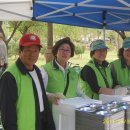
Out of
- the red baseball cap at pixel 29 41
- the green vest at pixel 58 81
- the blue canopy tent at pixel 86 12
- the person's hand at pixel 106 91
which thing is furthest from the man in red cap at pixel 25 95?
the blue canopy tent at pixel 86 12

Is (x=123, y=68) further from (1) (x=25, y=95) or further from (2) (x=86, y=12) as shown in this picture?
(1) (x=25, y=95)

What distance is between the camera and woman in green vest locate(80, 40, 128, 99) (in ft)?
11.2

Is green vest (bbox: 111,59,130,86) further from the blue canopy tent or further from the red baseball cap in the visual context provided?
the red baseball cap

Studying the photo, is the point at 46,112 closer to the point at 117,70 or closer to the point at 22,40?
the point at 22,40

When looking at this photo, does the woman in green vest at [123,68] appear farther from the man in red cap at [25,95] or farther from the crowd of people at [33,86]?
the man in red cap at [25,95]

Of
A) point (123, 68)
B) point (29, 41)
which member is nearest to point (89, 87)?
point (123, 68)

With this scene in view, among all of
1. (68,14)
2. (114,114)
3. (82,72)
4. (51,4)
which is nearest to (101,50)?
(82,72)

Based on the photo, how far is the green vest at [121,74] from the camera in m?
3.80

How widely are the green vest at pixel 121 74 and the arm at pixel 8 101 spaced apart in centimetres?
185

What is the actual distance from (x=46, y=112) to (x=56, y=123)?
13 cm

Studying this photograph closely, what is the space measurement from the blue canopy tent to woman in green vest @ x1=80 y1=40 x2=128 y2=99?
570 millimetres

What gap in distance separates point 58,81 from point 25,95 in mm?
669

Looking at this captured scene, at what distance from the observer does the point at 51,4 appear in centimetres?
392

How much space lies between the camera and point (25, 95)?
2.26m
